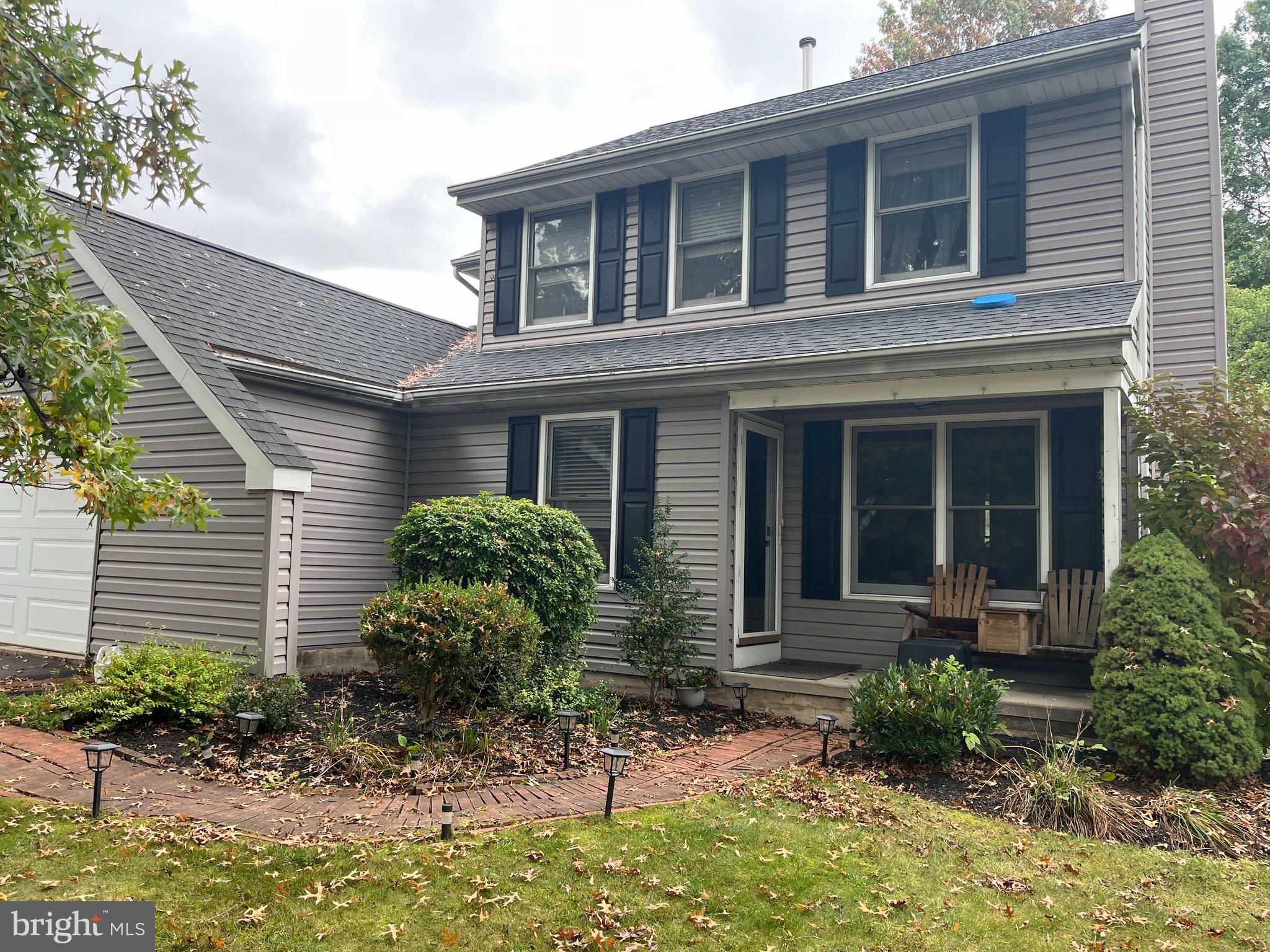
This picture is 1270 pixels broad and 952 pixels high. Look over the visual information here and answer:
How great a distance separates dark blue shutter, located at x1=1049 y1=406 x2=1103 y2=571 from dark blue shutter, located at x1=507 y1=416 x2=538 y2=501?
5129 millimetres

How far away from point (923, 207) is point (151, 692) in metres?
8.03

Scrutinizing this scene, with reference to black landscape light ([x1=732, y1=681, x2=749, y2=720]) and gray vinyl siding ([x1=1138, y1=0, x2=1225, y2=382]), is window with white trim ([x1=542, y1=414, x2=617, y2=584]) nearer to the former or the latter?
black landscape light ([x1=732, y1=681, x2=749, y2=720])

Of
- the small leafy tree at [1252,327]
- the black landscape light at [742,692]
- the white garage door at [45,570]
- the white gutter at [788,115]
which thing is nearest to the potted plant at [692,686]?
the black landscape light at [742,692]

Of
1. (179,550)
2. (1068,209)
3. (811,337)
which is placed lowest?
(179,550)

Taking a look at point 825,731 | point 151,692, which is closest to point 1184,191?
point 825,731

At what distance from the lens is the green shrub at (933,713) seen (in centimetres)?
589

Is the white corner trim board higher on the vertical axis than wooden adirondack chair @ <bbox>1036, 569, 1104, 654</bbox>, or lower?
higher

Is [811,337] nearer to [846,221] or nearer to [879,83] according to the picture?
[846,221]

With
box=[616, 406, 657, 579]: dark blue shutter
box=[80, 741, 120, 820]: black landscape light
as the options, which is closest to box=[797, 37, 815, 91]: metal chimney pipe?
box=[616, 406, 657, 579]: dark blue shutter

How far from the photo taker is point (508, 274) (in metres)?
11.2

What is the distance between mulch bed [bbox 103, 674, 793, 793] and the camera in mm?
5391

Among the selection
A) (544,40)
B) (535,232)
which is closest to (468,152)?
(544,40)

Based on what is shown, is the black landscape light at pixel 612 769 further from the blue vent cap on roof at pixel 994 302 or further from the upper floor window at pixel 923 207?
the upper floor window at pixel 923 207

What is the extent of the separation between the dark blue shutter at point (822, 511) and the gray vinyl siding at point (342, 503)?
4636 mm
